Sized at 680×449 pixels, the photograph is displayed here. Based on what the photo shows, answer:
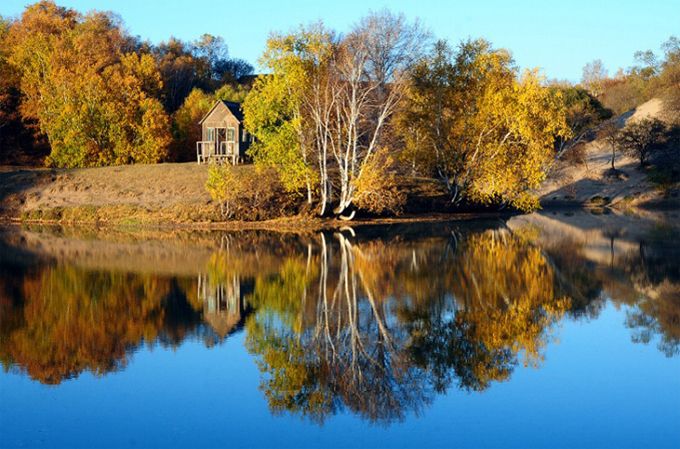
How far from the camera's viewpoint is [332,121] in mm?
40812

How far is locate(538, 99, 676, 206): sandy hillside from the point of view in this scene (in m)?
64.7

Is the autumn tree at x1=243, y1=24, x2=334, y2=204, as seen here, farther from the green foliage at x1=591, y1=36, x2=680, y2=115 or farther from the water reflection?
the green foliage at x1=591, y1=36, x2=680, y2=115

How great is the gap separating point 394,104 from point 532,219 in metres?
14.5

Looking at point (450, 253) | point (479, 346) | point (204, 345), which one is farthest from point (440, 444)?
point (450, 253)

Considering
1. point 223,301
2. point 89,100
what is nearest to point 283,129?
point 89,100

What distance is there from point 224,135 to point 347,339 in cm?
4371

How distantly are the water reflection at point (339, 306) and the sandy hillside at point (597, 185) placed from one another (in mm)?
34184

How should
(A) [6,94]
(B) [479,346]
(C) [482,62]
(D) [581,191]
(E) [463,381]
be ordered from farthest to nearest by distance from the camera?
(D) [581,191] < (A) [6,94] < (C) [482,62] < (B) [479,346] < (E) [463,381]

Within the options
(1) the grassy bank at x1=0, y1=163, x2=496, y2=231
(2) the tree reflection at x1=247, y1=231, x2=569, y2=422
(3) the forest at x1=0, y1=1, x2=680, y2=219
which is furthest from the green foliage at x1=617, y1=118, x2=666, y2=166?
(2) the tree reflection at x1=247, y1=231, x2=569, y2=422

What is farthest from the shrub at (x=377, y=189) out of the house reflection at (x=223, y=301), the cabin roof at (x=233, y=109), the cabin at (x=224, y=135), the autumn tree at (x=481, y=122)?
the house reflection at (x=223, y=301)

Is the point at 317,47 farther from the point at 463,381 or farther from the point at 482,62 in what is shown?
the point at 463,381

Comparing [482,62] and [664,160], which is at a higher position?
[482,62]

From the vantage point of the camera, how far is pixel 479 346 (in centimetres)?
1371

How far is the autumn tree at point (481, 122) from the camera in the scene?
4500 cm
